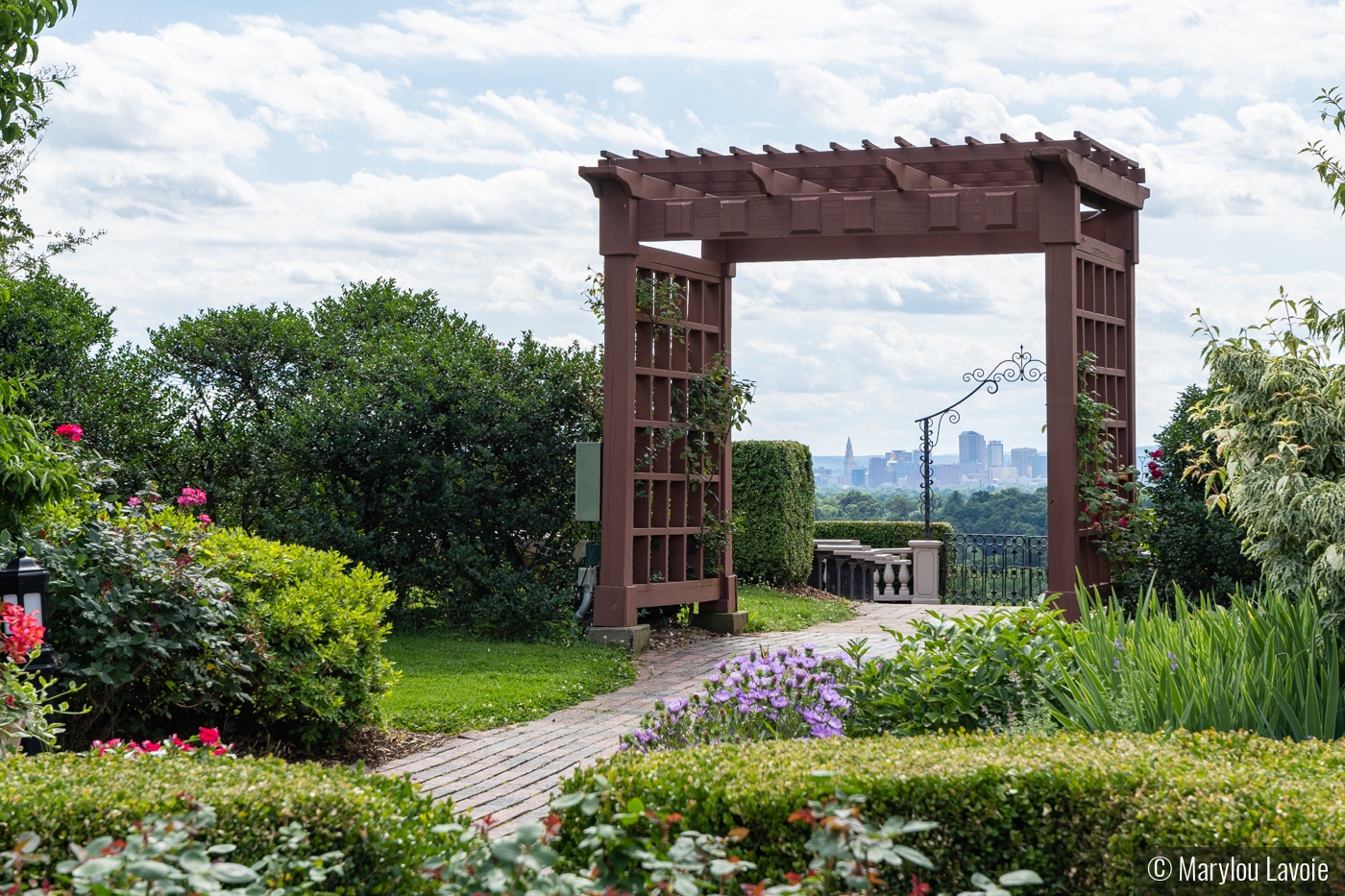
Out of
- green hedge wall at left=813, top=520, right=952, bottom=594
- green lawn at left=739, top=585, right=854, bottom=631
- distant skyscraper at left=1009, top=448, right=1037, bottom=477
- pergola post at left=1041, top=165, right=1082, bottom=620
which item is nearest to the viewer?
pergola post at left=1041, top=165, right=1082, bottom=620

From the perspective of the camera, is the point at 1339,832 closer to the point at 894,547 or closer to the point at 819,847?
the point at 819,847

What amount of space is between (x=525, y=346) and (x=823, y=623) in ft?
11.9

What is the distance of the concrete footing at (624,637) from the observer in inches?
331

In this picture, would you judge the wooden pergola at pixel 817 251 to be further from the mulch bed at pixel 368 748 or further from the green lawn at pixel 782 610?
the mulch bed at pixel 368 748

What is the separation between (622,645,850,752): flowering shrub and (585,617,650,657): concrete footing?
3.62 meters

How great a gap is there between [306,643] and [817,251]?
18.0 feet

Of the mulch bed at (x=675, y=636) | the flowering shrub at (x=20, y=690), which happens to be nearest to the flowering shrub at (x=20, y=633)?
the flowering shrub at (x=20, y=690)

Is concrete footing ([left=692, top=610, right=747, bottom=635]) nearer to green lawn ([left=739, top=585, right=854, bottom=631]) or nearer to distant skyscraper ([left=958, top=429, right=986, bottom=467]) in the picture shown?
green lawn ([left=739, top=585, right=854, bottom=631])

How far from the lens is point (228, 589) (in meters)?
5.27

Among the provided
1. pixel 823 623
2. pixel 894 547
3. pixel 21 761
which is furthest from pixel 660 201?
pixel 894 547

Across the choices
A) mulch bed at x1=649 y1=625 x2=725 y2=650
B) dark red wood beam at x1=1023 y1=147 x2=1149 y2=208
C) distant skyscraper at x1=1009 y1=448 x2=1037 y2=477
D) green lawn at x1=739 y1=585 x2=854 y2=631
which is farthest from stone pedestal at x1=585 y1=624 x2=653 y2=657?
distant skyscraper at x1=1009 y1=448 x2=1037 y2=477

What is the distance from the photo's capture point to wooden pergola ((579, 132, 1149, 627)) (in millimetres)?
8031

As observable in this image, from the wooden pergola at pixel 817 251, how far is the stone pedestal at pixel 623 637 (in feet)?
0.23

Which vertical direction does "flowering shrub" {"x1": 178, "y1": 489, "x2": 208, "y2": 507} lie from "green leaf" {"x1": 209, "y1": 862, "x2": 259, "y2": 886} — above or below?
above
